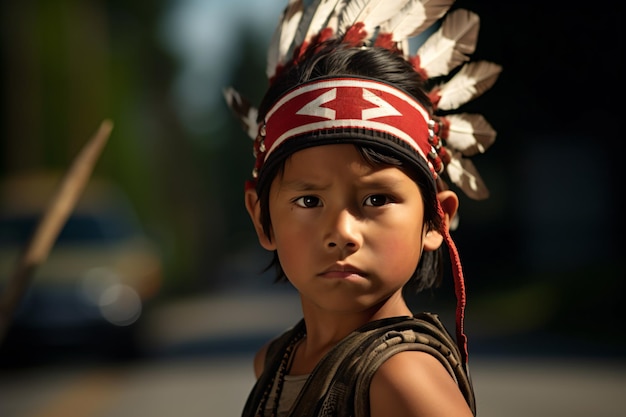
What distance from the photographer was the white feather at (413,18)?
2264 millimetres

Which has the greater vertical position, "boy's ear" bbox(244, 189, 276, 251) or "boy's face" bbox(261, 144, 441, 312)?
"boy's ear" bbox(244, 189, 276, 251)

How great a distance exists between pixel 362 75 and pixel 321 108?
0.14m

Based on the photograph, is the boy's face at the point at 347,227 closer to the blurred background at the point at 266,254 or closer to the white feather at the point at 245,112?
the white feather at the point at 245,112

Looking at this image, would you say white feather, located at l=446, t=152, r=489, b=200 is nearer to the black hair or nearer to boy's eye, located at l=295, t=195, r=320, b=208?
the black hair

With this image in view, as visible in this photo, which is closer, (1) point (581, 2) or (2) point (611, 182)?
(1) point (581, 2)

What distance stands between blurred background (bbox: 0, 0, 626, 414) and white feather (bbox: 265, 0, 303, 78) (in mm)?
8405

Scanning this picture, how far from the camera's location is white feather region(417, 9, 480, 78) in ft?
7.70

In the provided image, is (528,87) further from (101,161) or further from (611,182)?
(101,161)

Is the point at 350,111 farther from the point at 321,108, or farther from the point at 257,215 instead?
the point at 257,215

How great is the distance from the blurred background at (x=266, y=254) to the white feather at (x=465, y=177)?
28.1 ft

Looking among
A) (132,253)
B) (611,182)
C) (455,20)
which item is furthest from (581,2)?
(455,20)

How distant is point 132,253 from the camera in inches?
444

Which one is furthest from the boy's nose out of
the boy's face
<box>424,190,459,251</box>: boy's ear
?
<box>424,190,459,251</box>: boy's ear

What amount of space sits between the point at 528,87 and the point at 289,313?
24.1 feet
